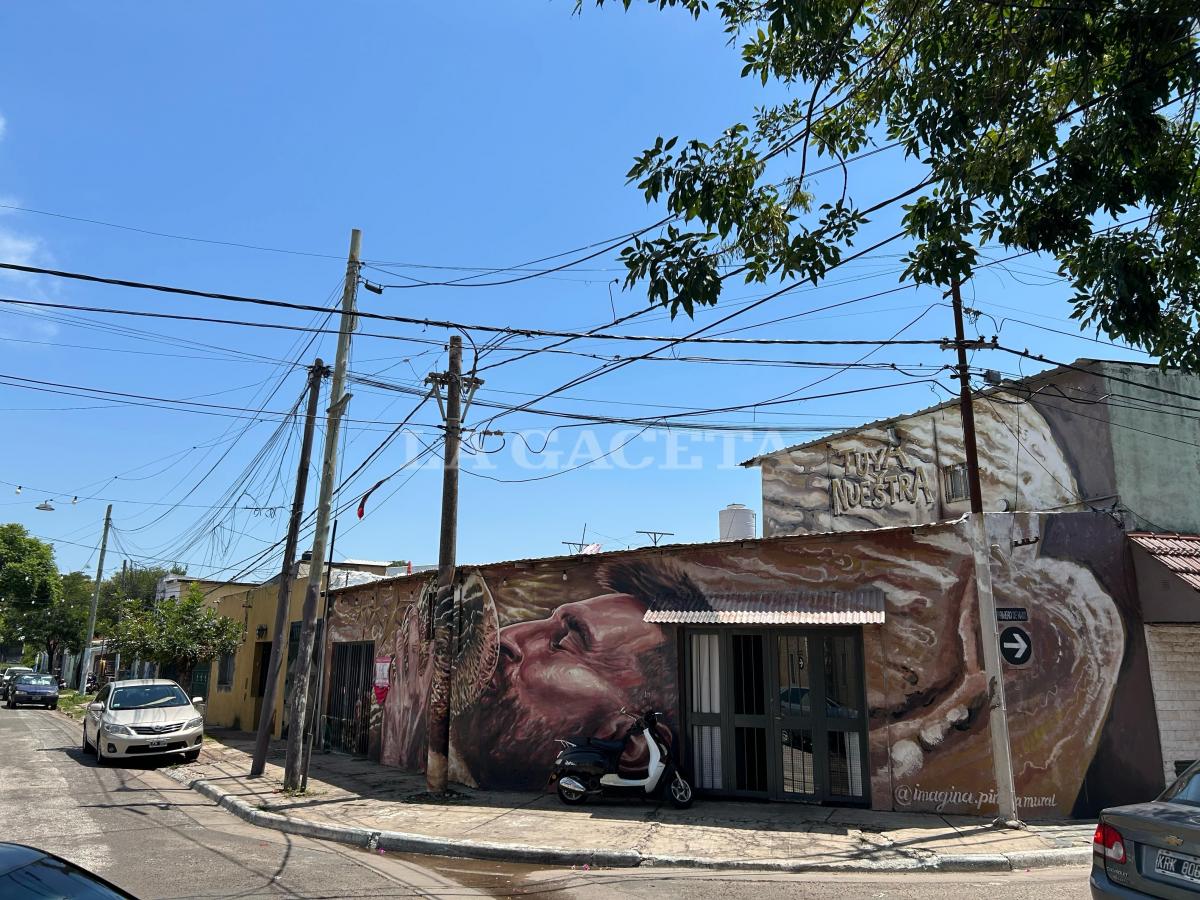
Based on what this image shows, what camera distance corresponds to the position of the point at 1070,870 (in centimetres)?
811

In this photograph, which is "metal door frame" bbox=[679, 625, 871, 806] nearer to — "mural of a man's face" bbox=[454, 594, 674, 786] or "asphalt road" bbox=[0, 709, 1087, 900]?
"mural of a man's face" bbox=[454, 594, 674, 786]

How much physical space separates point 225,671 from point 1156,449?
26.0m

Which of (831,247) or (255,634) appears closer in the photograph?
(831,247)

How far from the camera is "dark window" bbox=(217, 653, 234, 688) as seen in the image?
25547 mm

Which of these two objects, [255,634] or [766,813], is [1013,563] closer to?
[766,813]

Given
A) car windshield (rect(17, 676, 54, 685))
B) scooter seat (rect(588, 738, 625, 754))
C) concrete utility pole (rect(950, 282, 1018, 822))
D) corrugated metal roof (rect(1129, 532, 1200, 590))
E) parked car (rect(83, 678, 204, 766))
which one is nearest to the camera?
concrete utility pole (rect(950, 282, 1018, 822))

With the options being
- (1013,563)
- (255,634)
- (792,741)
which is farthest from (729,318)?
(255,634)

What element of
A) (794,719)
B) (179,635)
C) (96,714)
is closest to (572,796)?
(794,719)

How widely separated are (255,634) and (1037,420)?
70.9ft

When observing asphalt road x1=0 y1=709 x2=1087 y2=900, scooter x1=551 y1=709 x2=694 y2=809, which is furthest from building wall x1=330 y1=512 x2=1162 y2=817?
asphalt road x1=0 y1=709 x2=1087 y2=900

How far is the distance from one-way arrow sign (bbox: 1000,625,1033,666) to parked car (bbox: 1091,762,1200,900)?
18.2 ft

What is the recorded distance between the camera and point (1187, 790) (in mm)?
5176

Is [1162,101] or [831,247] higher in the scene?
[1162,101]

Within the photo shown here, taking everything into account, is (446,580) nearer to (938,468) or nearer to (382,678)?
(382,678)
